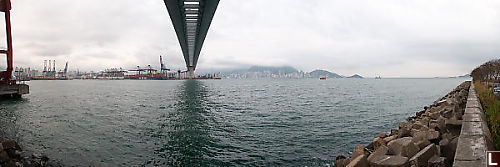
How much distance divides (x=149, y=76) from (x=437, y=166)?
177 metres

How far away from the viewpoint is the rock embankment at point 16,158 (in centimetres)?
638

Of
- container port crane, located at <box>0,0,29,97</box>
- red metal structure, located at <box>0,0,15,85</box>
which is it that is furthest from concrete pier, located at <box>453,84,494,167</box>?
red metal structure, located at <box>0,0,15,85</box>

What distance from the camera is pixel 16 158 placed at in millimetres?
7039

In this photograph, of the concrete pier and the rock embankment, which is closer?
the concrete pier

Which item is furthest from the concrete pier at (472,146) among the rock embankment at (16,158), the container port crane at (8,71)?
the container port crane at (8,71)

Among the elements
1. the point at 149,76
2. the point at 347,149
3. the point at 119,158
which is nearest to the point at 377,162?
the point at 347,149

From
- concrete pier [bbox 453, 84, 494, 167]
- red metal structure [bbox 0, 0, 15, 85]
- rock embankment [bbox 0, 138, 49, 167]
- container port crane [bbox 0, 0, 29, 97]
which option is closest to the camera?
concrete pier [bbox 453, 84, 494, 167]

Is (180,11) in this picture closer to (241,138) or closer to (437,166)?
(241,138)

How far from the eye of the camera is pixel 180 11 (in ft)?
85.4

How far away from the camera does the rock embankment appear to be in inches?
251

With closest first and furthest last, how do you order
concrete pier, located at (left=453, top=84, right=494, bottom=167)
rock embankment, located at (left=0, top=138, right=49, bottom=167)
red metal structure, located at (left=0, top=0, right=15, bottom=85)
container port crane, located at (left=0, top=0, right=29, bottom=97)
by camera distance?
1. concrete pier, located at (left=453, top=84, right=494, bottom=167)
2. rock embankment, located at (left=0, top=138, right=49, bottom=167)
3. container port crane, located at (left=0, top=0, right=29, bottom=97)
4. red metal structure, located at (left=0, top=0, right=15, bottom=85)

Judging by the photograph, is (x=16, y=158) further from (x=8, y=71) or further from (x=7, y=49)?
(x=7, y=49)

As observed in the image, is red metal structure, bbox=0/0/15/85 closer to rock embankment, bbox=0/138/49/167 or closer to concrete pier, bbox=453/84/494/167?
rock embankment, bbox=0/138/49/167

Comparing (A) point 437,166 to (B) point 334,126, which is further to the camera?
(B) point 334,126
